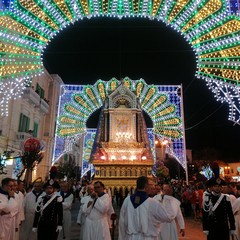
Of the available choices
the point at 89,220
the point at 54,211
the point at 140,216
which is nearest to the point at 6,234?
the point at 54,211

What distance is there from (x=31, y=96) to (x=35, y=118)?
151 inches

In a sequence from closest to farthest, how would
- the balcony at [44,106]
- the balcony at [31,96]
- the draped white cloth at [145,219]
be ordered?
the draped white cloth at [145,219], the balcony at [31,96], the balcony at [44,106]

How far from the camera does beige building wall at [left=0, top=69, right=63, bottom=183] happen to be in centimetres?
2101

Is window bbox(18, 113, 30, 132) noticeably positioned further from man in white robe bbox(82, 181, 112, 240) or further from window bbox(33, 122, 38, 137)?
man in white robe bbox(82, 181, 112, 240)

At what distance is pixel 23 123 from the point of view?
23938 millimetres

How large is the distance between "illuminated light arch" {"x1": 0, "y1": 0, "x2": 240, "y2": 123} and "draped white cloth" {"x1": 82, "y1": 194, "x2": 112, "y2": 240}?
8.81m

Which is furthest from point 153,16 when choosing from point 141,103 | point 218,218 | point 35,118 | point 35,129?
point 35,129

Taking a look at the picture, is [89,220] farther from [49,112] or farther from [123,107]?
[49,112]

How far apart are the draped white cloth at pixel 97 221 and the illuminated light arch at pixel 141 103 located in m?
19.4

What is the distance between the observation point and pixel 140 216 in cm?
411

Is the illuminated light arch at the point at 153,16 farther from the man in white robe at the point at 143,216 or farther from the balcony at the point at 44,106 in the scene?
the balcony at the point at 44,106

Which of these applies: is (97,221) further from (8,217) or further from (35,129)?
(35,129)

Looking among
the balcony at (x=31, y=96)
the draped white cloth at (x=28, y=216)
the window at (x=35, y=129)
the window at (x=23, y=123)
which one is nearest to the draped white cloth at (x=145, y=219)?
the draped white cloth at (x=28, y=216)

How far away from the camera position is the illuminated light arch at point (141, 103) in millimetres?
26219
